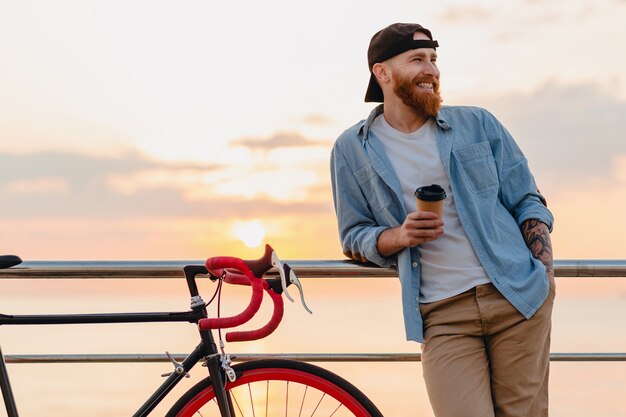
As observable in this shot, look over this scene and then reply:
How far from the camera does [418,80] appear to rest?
307 cm

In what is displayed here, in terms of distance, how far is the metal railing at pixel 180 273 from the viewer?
328 centimetres

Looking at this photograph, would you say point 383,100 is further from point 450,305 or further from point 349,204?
point 450,305

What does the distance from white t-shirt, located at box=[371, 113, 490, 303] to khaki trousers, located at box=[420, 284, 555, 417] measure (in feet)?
0.14

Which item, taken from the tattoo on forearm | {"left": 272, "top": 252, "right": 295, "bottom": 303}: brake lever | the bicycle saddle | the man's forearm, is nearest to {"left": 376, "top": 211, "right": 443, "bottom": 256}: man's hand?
the man's forearm

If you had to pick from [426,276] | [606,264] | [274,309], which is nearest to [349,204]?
[426,276]

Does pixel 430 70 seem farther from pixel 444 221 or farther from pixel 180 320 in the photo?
pixel 180 320

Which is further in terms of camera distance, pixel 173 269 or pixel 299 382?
pixel 173 269

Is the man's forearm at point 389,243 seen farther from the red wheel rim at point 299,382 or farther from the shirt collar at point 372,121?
the red wheel rim at point 299,382

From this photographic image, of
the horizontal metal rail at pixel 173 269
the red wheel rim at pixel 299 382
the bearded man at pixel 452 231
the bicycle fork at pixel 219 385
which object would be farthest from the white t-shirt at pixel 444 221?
the bicycle fork at pixel 219 385

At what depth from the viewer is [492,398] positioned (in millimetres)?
2984

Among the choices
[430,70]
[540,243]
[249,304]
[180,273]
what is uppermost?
[430,70]

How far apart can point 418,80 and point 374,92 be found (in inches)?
10.2

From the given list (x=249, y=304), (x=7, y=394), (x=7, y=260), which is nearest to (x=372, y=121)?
(x=249, y=304)

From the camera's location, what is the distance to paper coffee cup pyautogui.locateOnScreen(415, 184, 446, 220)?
2.74 metres
